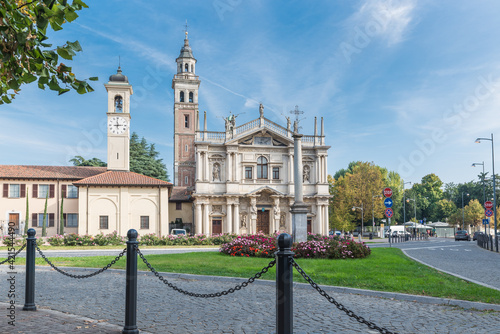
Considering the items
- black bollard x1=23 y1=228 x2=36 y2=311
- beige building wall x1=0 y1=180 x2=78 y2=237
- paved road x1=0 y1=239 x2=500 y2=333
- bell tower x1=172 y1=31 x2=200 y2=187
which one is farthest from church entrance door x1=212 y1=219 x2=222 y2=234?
black bollard x1=23 y1=228 x2=36 y2=311

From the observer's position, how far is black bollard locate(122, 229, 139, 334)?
580 cm

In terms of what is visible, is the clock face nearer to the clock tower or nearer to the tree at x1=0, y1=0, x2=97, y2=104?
the clock tower

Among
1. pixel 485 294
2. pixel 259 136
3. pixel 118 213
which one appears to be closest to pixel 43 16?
pixel 485 294

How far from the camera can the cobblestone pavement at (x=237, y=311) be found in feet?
20.4

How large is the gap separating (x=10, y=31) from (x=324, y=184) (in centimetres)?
4748

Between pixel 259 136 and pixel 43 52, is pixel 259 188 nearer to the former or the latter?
pixel 259 136

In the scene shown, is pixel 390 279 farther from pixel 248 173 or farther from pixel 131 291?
pixel 248 173

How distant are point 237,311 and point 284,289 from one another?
318 cm

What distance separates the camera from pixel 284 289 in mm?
4461

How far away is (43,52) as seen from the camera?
5.11 metres

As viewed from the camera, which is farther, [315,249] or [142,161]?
[142,161]

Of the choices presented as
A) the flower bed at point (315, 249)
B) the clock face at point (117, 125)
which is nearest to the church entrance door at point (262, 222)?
the clock face at point (117, 125)

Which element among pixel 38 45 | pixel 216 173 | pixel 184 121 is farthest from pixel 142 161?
pixel 38 45

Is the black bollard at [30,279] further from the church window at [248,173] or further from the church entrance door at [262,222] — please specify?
the church window at [248,173]
